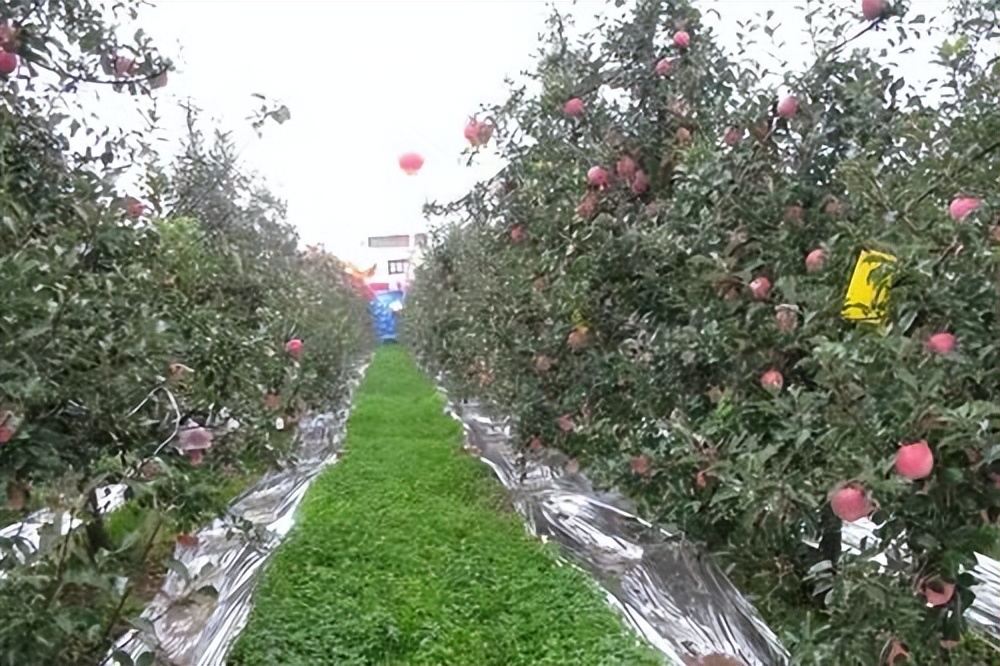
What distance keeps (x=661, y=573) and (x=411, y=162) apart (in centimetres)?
394

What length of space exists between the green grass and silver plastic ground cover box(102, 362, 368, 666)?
6 centimetres

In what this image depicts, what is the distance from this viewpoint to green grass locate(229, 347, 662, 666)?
8.00 ft

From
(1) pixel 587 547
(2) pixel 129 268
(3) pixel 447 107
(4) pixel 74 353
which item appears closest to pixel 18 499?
(4) pixel 74 353

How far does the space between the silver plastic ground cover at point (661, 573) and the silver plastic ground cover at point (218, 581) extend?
1.09 meters

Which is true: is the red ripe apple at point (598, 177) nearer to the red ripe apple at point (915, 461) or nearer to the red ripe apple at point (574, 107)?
the red ripe apple at point (574, 107)

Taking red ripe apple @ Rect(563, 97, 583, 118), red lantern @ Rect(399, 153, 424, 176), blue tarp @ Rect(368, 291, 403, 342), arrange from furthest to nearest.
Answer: blue tarp @ Rect(368, 291, 403, 342)
red lantern @ Rect(399, 153, 424, 176)
red ripe apple @ Rect(563, 97, 583, 118)

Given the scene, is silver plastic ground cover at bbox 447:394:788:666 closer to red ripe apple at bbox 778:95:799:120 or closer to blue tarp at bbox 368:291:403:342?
red ripe apple at bbox 778:95:799:120

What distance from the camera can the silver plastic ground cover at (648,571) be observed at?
2346 millimetres

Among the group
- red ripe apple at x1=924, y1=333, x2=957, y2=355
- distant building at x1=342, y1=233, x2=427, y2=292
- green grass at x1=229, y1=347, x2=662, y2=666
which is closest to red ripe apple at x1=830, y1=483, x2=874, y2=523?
red ripe apple at x1=924, y1=333, x2=957, y2=355

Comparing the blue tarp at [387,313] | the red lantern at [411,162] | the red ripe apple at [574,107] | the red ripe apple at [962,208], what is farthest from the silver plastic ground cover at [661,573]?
the blue tarp at [387,313]

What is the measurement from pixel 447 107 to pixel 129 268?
407 cm

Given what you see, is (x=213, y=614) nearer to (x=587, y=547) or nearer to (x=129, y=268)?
(x=129, y=268)

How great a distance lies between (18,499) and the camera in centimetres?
159

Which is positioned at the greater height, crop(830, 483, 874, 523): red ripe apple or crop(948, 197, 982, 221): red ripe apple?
crop(948, 197, 982, 221): red ripe apple
